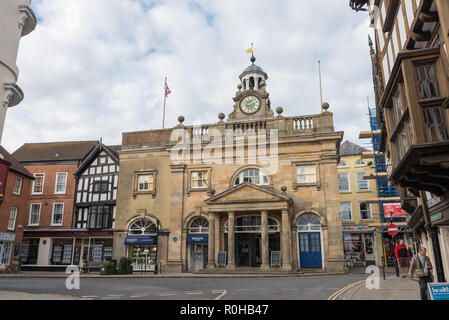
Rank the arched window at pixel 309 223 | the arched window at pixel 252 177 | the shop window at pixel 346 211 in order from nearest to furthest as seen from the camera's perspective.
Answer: the arched window at pixel 309 223, the arched window at pixel 252 177, the shop window at pixel 346 211

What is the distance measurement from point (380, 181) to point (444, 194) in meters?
26.1

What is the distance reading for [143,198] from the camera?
94.3 ft

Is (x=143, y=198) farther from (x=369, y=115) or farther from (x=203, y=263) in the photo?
(x=369, y=115)

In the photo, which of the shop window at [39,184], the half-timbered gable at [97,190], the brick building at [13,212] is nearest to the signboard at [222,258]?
the half-timbered gable at [97,190]

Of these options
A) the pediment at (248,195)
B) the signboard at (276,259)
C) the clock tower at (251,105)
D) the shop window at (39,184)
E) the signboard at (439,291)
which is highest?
the clock tower at (251,105)

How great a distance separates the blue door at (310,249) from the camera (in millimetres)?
23984

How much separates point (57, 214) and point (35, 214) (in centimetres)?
250

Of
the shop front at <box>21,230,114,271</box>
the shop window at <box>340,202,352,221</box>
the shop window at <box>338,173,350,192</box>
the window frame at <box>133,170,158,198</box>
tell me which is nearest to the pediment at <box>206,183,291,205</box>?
the window frame at <box>133,170,158,198</box>

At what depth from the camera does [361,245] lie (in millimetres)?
38531

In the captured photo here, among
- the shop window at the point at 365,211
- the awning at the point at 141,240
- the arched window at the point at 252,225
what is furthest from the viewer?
the shop window at the point at 365,211

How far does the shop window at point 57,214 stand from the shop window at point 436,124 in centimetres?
3360

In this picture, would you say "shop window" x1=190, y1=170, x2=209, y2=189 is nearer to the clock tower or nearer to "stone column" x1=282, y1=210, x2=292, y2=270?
the clock tower

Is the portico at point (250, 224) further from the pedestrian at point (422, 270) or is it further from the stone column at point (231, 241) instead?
the pedestrian at point (422, 270)
